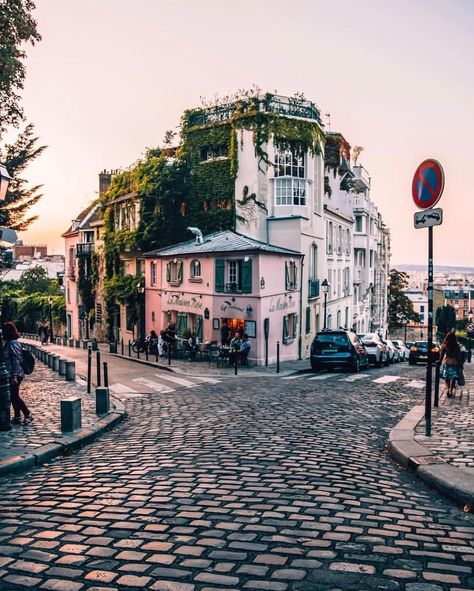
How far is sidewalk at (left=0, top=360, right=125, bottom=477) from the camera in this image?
7965mm

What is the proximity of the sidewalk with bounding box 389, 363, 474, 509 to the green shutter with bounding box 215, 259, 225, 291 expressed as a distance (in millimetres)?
18778

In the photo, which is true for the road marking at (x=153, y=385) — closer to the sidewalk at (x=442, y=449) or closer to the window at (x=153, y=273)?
the sidewalk at (x=442, y=449)

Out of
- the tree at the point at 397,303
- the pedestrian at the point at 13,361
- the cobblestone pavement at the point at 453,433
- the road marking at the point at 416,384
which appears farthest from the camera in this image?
the tree at the point at 397,303

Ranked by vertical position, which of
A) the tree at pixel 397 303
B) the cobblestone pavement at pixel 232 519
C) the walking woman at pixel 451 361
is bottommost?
the cobblestone pavement at pixel 232 519

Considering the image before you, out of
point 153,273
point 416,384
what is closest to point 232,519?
point 416,384

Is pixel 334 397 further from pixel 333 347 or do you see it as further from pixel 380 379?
pixel 333 347

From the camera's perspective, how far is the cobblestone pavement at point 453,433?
24.7 feet

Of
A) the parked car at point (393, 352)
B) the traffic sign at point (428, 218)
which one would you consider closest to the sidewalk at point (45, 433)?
the traffic sign at point (428, 218)

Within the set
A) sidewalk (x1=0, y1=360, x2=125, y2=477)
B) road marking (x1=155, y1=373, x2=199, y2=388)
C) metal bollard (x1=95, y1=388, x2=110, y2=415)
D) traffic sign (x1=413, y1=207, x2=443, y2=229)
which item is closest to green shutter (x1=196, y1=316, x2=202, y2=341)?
road marking (x1=155, y1=373, x2=199, y2=388)

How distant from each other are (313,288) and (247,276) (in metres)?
8.80

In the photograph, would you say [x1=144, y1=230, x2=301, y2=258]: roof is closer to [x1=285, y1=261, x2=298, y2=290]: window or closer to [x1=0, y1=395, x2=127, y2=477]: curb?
[x1=285, y1=261, x2=298, y2=290]: window

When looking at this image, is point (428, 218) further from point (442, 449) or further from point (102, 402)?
point (102, 402)

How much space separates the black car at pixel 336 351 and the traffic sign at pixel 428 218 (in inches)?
556

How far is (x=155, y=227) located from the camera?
129 feet
